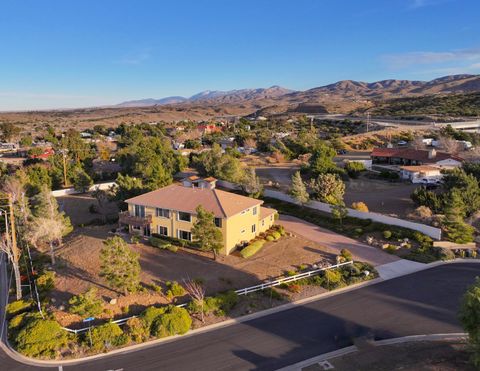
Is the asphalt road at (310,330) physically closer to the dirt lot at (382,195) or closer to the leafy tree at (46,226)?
the leafy tree at (46,226)

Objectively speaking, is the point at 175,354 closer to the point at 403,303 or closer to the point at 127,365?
the point at 127,365

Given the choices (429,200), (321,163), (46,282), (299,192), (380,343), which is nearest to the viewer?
(380,343)

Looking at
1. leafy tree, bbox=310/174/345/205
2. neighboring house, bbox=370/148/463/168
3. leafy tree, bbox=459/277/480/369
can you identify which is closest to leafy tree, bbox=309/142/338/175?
leafy tree, bbox=310/174/345/205

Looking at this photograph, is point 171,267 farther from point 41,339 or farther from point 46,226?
point 46,226

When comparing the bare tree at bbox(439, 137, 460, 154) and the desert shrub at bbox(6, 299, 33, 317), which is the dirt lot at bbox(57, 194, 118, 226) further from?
the bare tree at bbox(439, 137, 460, 154)

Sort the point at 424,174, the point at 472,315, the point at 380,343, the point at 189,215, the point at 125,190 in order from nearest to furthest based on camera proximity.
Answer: the point at 472,315 → the point at 380,343 → the point at 189,215 → the point at 125,190 → the point at 424,174

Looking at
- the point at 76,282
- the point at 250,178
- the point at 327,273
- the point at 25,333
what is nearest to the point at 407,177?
the point at 250,178

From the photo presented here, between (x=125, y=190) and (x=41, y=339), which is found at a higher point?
(x=125, y=190)

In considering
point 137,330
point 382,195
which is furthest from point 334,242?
point 137,330
